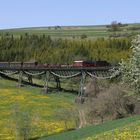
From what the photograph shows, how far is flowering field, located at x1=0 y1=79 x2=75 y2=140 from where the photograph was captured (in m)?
53.2

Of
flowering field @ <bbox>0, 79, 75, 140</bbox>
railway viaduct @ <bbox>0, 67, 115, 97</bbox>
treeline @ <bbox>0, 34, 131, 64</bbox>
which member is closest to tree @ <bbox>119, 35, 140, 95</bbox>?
flowering field @ <bbox>0, 79, 75, 140</bbox>

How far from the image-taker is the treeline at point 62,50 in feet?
482

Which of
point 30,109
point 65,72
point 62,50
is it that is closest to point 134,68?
point 30,109

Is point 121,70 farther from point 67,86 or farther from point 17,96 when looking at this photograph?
point 67,86

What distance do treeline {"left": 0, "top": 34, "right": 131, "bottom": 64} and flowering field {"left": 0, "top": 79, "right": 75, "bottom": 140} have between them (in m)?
45.0

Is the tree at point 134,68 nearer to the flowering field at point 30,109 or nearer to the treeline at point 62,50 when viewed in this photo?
the flowering field at point 30,109

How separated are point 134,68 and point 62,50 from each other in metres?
118

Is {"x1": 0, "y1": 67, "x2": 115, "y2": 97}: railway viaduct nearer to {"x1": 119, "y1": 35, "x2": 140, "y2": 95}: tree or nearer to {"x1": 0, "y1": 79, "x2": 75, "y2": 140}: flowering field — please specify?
{"x1": 0, "y1": 79, "x2": 75, "y2": 140}: flowering field

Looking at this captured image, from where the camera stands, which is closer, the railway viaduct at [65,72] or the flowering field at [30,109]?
the flowering field at [30,109]

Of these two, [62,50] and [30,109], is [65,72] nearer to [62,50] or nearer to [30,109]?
[30,109]

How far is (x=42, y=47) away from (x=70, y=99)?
3276 inches

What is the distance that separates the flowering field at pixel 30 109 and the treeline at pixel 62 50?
44989mm

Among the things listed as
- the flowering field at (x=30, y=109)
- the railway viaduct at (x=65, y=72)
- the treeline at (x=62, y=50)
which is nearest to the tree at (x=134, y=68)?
the flowering field at (x=30, y=109)

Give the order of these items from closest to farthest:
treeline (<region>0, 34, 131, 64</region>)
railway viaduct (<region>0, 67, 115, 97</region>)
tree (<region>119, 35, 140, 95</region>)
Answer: tree (<region>119, 35, 140, 95</region>) → railway viaduct (<region>0, 67, 115, 97</region>) → treeline (<region>0, 34, 131, 64</region>)
